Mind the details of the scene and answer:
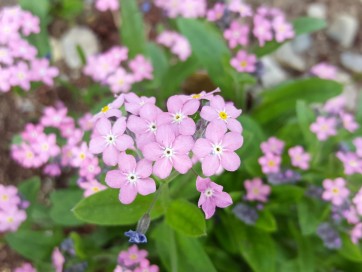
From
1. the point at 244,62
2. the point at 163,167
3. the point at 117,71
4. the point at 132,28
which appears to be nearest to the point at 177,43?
the point at 132,28

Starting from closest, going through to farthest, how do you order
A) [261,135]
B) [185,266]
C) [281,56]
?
1. [185,266]
2. [261,135]
3. [281,56]

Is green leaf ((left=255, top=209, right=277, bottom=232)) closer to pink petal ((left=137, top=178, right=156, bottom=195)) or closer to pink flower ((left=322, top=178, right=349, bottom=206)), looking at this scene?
pink flower ((left=322, top=178, right=349, bottom=206))

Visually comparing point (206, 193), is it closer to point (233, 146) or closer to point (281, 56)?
point (233, 146)

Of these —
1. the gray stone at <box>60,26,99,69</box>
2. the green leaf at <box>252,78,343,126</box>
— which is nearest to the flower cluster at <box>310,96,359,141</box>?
the green leaf at <box>252,78,343,126</box>

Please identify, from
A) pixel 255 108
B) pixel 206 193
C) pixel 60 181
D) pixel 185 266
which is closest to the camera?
pixel 206 193

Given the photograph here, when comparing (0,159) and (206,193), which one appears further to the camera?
(0,159)

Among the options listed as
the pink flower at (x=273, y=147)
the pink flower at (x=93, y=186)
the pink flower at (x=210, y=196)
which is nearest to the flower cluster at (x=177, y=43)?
the pink flower at (x=273, y=147)

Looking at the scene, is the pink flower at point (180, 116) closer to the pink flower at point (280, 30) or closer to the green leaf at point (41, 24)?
the pink flower at point (280, 30)

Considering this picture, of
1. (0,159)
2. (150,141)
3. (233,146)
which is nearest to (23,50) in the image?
(0,159)

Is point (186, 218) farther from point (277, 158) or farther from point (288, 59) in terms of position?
point (288, 59)
